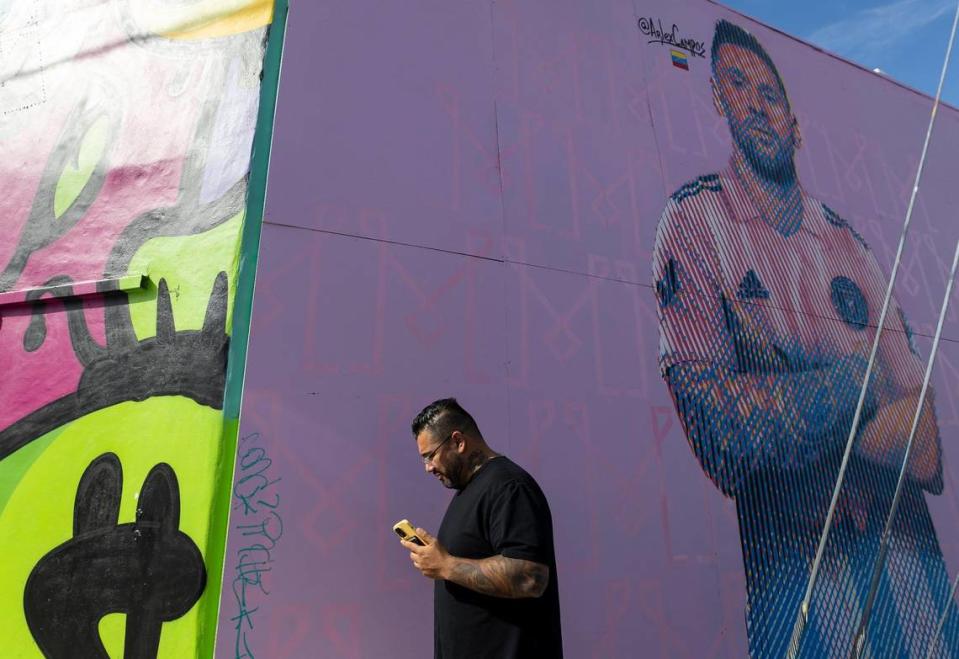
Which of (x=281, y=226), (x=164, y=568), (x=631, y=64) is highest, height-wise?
(x=631, y=64)

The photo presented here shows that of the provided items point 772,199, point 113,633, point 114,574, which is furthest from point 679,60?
point 113,633

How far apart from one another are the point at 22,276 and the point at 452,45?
2480 mm

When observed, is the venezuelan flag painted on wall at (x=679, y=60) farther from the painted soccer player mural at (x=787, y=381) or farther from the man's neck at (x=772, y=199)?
the man's neck at (x=772, y=199)

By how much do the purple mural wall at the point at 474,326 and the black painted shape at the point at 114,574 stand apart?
24 cm

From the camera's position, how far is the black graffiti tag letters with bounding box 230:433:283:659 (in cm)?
256

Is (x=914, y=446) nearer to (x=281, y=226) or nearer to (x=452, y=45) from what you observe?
(x=452, y=45)

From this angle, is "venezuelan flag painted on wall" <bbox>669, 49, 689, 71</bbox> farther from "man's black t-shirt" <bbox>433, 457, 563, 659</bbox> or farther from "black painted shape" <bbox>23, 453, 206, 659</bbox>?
"black painted shape" <bbox>23, 453, 206, 659</bbox>

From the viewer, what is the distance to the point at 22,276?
3459mm

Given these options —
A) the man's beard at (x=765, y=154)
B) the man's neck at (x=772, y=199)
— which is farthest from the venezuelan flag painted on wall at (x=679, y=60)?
the man's neck at (x=772, y=199)

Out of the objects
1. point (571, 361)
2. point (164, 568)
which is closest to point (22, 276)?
point (164, 568)

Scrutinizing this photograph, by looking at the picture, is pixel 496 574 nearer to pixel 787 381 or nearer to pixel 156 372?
pixel 156 372

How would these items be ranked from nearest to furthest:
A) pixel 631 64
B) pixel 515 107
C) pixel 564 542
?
pixel 564 542, pixel 515 107, pixel 631 64

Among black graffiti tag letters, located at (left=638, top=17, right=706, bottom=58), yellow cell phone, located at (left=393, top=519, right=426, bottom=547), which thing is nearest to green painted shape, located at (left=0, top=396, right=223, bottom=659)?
yellow cell phone, located at (left=393, top=519, right=426, bottom=547)

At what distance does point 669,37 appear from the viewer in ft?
16.7
